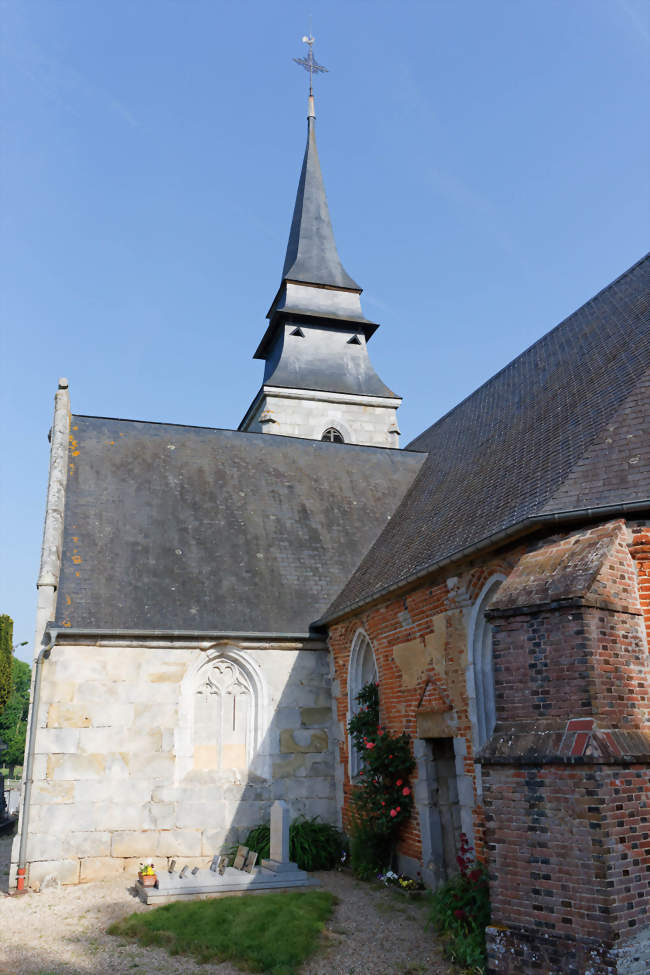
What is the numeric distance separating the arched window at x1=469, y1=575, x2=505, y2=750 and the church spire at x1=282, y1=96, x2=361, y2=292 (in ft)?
56.6

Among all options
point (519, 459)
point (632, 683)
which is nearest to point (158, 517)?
point (519, 459)

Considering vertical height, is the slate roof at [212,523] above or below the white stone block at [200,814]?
above

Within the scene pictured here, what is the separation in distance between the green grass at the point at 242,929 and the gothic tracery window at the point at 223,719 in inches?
111

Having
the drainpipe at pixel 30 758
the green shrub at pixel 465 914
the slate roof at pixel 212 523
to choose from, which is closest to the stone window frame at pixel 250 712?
the slate roof at pixel 212 523

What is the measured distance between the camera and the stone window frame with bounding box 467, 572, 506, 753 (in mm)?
8008

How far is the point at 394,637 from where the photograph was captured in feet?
32.8

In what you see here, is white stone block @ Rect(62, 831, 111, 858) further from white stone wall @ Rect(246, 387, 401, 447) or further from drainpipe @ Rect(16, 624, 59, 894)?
white stone wall @ Rect(246, 387, 401, 447)

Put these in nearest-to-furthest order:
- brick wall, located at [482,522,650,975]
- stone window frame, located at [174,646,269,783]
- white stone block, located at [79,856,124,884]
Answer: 1. brick wall, located at [482,522,650,975]
2. white stone block, located at [79,856,124,884]
3. stone window frame, located at [174,646,269,783]

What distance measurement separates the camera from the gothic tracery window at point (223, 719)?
436 inches

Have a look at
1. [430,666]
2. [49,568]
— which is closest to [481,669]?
[430,666]

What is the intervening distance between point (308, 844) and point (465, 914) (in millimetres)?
4012

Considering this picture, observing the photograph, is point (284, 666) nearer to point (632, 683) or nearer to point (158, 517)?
point (158, 517)

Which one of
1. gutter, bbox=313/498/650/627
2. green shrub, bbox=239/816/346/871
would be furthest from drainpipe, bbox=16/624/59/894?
gutter, bbox=313/498/650/627

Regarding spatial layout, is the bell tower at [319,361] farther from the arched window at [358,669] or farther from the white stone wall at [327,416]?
the arched window at [358,669]
